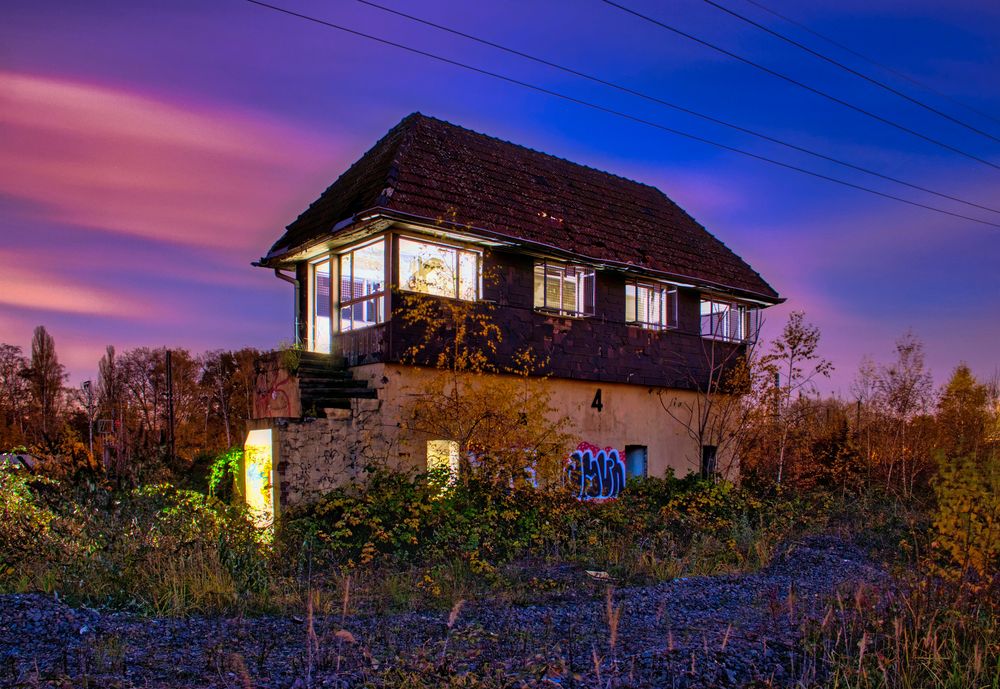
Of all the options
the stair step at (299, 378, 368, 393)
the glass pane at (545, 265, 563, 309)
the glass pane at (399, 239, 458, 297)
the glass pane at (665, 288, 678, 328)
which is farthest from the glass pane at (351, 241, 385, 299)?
the glass pane at (665, 288, 678, 328)

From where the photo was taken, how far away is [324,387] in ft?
49.5

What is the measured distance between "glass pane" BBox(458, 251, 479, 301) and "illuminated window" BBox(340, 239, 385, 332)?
1.67 meters

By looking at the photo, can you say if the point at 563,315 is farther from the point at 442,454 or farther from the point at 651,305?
the point at 442,454

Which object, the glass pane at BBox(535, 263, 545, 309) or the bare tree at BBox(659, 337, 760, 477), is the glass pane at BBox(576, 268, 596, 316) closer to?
the glass pane at BBox(535, 263, 545, 309)

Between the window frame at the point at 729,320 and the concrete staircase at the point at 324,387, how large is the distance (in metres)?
10.4

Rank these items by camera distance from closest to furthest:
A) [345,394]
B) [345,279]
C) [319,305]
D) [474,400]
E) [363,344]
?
[345,394] → [474,400] → [363,344] → [345,279] → [319,305]

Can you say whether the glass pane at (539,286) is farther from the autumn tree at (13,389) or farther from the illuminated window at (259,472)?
the autumn tree at (13,389)

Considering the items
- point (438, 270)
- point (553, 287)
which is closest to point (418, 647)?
point (438, 270)

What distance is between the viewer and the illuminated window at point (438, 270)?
52.3 feet

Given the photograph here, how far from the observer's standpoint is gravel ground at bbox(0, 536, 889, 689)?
534 cm

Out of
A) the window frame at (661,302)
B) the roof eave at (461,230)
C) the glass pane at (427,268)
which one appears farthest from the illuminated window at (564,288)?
the glass pane at (427,268)

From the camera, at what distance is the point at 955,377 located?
35594 millimetres

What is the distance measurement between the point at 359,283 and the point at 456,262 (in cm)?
231

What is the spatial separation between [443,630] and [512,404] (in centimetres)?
851
